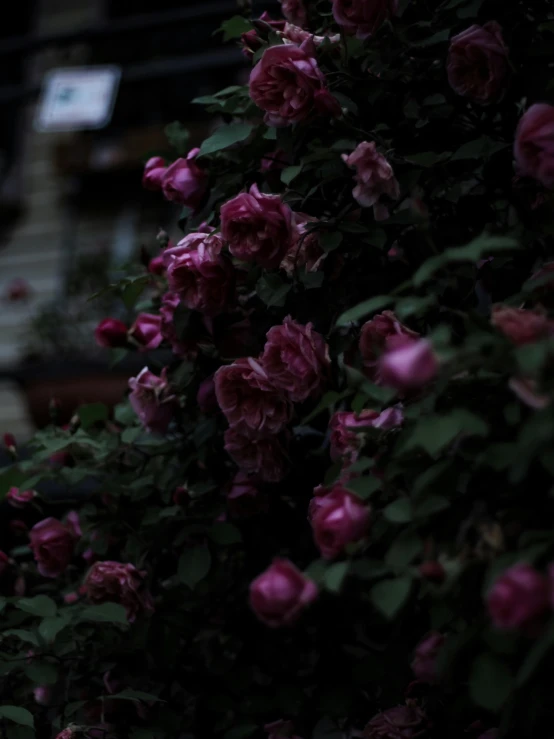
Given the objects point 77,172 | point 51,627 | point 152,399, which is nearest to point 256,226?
point 152,399

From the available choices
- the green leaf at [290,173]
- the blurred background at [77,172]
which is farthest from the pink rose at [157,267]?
the blurred background at [77,172]

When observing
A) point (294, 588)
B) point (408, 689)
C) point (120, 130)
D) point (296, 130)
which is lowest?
point (120, 130)

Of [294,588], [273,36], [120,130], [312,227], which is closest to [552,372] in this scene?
[294,588]

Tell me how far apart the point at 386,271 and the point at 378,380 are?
0.26 meters

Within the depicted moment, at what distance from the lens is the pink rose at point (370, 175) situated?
1.08m

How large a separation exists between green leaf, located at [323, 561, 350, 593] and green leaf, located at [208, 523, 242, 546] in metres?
0.40

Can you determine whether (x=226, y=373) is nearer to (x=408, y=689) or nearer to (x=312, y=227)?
(x=312, y=227)

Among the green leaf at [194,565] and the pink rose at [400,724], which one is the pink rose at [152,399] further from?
the pink rose at [400,724]

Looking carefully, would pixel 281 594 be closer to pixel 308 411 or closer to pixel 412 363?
pixel 412 363

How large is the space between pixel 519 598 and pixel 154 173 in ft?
2.92

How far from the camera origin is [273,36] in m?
1.18

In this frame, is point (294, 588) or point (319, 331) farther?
point (319, 331)

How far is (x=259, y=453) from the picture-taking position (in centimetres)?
121

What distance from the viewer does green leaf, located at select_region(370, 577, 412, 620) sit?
30.7 inches
